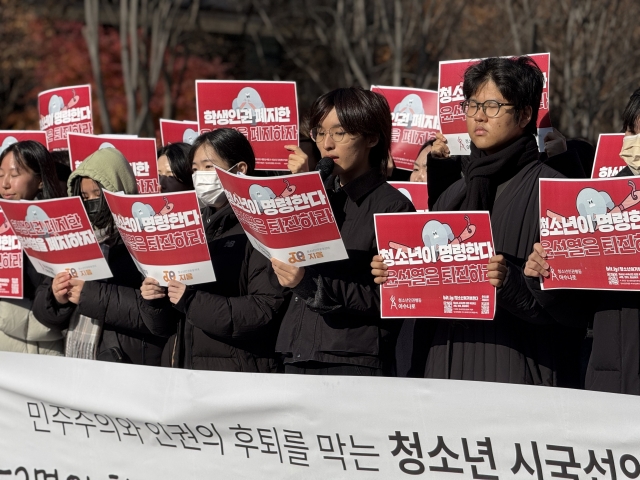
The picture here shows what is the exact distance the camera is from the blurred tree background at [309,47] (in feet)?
47.1

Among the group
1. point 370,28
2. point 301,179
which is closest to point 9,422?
point 301,179

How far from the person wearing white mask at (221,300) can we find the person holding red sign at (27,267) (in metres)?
0.85

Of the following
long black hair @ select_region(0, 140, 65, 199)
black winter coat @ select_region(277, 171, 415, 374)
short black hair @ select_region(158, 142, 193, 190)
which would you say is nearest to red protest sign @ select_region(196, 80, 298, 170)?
short black hair @ select_region(158, 142, 193, 190)

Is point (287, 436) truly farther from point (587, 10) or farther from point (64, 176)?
→ point (587, 10)

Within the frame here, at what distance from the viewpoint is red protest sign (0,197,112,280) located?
4699mm

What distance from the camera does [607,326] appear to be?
Answer: 3701 mm

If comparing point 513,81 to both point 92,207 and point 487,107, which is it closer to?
point 487,107

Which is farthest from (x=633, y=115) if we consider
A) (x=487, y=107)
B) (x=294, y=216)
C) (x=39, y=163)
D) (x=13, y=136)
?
(x=13, y=136)

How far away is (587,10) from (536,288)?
11.2 metres

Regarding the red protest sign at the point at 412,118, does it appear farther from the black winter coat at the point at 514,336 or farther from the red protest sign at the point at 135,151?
the black winter coat at the point at 514,336

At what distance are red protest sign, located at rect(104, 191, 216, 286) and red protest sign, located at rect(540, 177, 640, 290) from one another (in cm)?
148

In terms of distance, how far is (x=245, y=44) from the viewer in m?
25.4

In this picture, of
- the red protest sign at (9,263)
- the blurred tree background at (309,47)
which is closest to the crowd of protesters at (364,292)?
the red protest sign at (9,263)

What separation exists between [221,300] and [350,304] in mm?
681
